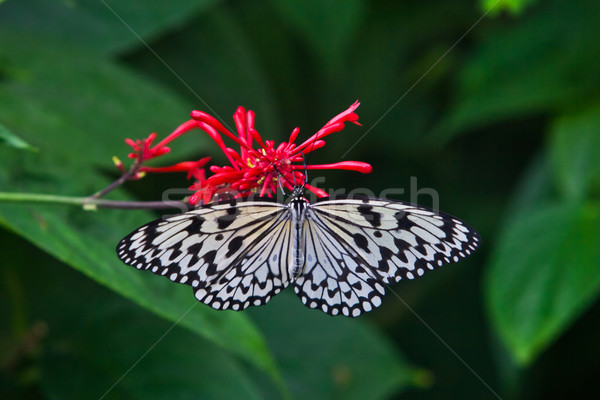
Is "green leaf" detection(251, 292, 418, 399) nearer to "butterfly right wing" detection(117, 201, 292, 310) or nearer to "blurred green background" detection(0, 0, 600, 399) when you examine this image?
"blurred green background" detection(0, 0, 600, 399)

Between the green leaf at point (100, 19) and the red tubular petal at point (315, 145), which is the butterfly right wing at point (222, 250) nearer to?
the red tubular petal at point (315, 145)

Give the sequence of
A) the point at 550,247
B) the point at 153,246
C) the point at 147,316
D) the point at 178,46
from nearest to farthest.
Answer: the point at 153,246
the point at 147,316
the point at 550,247
the point at 178,46

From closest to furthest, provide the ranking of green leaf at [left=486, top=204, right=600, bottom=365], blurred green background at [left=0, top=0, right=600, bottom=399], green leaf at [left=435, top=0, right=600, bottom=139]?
blurred green background at [left=0, top=0, right=600, bottom=399], green leaf at [left=486, top=204, right=600, bottom=365], green leaf at [left=435, top=0, right=600, bottom=139]

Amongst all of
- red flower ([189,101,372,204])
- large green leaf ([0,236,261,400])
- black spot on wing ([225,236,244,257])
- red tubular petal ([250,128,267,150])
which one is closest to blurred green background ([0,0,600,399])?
large green leaf ([0,236,261,400])

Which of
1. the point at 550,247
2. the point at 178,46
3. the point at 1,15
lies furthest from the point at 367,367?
the point at 1,15

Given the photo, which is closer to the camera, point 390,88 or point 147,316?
point 147,316

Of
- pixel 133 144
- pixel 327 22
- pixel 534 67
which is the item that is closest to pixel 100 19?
pixel 327 22

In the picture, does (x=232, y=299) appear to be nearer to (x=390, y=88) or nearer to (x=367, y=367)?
(x=367, y=367)
